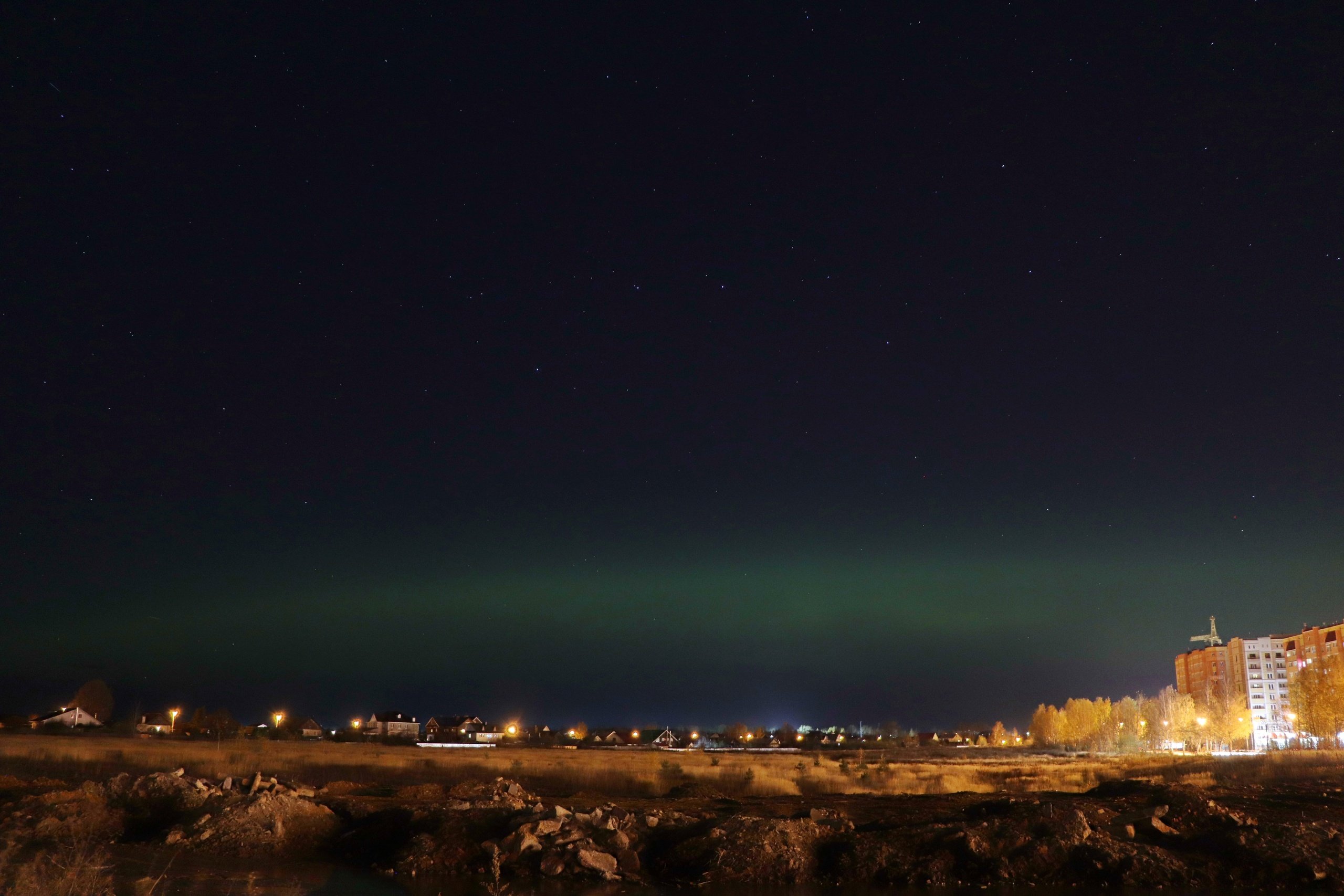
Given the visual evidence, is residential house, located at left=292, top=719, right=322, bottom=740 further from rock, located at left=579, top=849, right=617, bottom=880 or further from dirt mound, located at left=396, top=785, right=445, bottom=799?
rock, located at left=579, top=849, right=617, bottom=880

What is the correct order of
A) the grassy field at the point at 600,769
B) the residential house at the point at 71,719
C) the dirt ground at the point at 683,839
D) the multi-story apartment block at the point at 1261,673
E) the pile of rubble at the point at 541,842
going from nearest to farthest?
the dirt ground at the point at 683,839 → the pile of rubble at the point at 541,842 → the grassy field at the point at 600,769 → the residential house at the point at 71,719 → the multi-story apartment block at the point at 1261,673

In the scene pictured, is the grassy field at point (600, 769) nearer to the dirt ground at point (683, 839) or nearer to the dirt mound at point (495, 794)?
the dirt mound at point (495, 794)

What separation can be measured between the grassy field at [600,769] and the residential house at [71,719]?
1950 inches

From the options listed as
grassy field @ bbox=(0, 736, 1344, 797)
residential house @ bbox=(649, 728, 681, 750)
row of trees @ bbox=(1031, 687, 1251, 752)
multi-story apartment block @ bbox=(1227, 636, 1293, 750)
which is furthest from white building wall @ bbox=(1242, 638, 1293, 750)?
grassy field @ bbox=(0, 736, 1344, 797)

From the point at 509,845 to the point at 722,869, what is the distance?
5404mm

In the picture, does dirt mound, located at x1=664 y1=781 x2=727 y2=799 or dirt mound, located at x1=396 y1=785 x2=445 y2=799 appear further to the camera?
dirt mound, located at x1=664 y1=781 x2=727 y2=799

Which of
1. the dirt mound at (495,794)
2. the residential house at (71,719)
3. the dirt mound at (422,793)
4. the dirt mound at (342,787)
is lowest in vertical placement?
the residential house at (71,719)

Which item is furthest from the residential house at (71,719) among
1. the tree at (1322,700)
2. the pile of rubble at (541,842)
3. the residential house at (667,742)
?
the tree at (1322,700)

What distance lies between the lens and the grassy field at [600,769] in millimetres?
43312

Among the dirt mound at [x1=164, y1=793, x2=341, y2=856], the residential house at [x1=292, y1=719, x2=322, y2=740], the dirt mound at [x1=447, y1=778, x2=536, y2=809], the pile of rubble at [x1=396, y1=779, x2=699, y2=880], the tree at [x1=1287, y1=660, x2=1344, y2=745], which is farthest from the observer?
the residential house at [x1=292, y1=719, x2=322, y2=740]

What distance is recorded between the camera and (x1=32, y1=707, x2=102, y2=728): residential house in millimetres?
115875

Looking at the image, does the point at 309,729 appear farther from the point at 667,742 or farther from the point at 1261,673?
the point at 1261,673

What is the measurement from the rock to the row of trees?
125 m

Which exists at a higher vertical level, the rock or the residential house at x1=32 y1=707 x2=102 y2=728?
the rock
